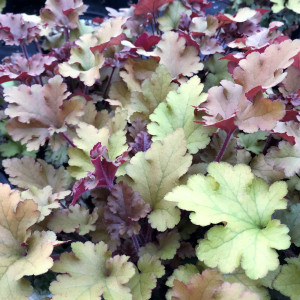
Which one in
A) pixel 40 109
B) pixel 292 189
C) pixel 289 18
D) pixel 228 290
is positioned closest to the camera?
pixel 228 290

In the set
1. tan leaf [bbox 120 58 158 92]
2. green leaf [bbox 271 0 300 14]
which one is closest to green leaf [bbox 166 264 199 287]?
tan leaf [bbox 120 58 158 92]

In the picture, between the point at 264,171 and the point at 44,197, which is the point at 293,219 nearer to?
the point at 264,171

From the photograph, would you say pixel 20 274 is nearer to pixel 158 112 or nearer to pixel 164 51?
pixel 158 112

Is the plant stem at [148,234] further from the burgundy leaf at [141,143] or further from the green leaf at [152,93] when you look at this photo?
the green leaf at [152,93]

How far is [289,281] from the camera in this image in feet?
2.45

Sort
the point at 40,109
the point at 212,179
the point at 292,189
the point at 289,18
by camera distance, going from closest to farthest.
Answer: the point at 212,179
the point at 292,189
the point at 40,109
the point at 289,18

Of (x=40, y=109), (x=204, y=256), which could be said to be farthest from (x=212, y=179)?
(x=40, y=109)

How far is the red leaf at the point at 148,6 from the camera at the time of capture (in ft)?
4.20

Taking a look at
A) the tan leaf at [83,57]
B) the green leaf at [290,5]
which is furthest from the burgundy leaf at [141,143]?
the green leaf at [290,5]

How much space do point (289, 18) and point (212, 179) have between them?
5.00ft

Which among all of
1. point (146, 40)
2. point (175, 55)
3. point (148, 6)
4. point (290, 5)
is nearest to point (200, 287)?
point (175, 55)

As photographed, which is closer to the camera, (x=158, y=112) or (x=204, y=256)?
(x=204, y=256)

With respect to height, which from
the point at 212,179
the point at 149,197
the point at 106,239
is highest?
the point at 212,179

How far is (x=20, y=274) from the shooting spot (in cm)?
72
